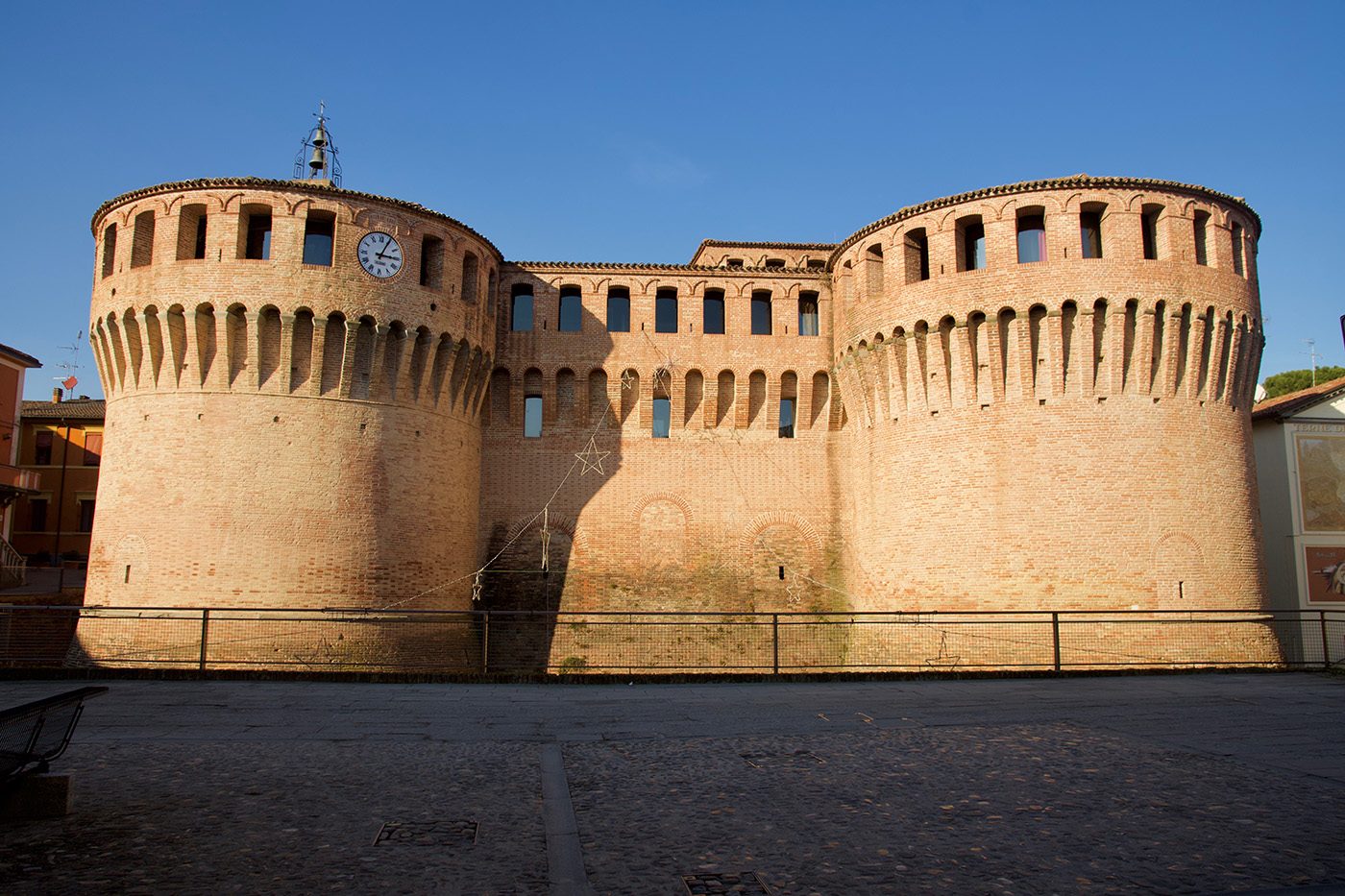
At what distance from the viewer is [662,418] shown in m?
23.5

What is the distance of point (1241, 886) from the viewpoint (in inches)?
164

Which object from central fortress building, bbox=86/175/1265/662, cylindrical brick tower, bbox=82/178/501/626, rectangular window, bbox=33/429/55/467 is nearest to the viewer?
cylindrical brick tower, bbox=82/178/501/626

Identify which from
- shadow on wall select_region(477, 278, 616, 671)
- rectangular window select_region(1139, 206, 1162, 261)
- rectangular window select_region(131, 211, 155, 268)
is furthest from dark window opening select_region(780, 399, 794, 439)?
rectangular window select_region(131, 211, 155, 268)

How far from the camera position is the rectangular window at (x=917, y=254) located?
21.1 m

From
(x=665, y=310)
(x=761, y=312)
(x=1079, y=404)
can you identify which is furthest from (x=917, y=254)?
(x=665, y=310)

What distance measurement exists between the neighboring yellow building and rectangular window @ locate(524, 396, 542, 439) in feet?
67.4

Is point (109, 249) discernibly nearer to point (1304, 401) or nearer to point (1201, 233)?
point (1201, 233)

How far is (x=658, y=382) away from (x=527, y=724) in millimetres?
15413

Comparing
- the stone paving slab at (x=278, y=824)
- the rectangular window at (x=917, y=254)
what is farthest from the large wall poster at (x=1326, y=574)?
the stone paving slab at (x=278, y=824)

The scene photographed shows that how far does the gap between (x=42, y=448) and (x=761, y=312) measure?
29934mm

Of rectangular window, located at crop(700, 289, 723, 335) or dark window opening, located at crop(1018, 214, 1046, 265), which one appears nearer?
dark window opening, located at crop(1018, 214, 1046, 265)

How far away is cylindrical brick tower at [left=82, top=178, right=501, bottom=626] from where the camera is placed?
1800 cm

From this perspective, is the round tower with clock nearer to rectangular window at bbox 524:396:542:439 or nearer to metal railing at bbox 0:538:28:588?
rectangular window at bbox 524:396:542:439

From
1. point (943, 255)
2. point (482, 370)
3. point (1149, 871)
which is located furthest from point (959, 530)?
point (1149, 871)
